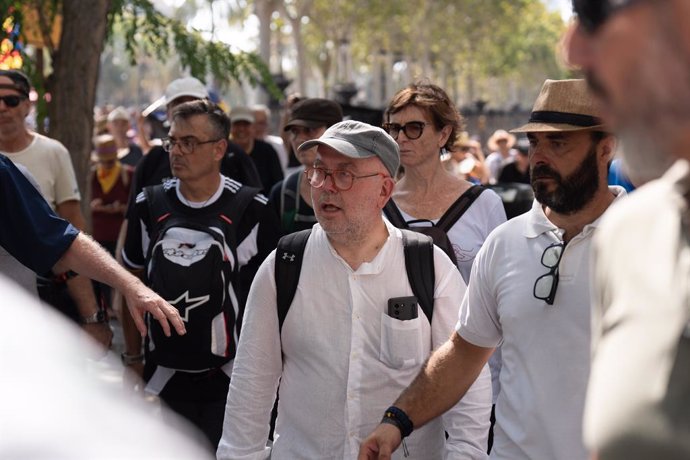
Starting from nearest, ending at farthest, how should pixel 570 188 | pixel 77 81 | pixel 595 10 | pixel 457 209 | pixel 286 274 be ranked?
pixel 595 10
pixel 570 188
pixel 286 274
pixel 457 209
pixel 77 81

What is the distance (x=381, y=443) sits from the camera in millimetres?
3457

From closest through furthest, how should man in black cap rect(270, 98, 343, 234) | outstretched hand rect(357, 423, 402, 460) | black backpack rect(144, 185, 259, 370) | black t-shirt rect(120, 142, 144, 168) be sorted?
outstretched hand rect(357, 423, 402, 460)
black backpack rect(144, 185, 259, 370)
man in black cap rect(270, 98, 343, 234)
black t-shirt rect(120, 142, 144, 168)

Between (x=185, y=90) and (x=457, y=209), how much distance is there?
312cm

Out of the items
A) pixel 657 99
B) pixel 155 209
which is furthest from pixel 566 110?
pixel 155 209

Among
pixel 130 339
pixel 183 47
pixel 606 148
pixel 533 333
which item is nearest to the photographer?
pixel 533 333

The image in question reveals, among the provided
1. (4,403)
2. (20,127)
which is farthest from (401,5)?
(4,403)

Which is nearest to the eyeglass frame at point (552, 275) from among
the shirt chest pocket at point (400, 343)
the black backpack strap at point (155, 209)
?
the shirt chest pocket at point (400, 343)

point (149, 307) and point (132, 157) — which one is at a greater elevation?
point (149, 307)

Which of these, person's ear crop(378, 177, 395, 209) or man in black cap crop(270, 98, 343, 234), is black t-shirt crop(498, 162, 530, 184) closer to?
man in black cap crop(270, 98, 343, 234)

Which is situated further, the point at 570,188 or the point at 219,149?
the point at 219,149

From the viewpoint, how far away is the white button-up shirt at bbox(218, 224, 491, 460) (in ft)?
12.6

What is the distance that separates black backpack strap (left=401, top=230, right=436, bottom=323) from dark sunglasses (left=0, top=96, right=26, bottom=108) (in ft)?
10.8

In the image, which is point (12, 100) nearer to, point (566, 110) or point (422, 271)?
point (422, 271)

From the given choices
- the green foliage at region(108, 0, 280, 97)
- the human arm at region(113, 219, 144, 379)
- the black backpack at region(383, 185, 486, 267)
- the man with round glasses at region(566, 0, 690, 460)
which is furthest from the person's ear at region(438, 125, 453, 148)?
the man with round glasses at region(566, 0, 690, 460)
